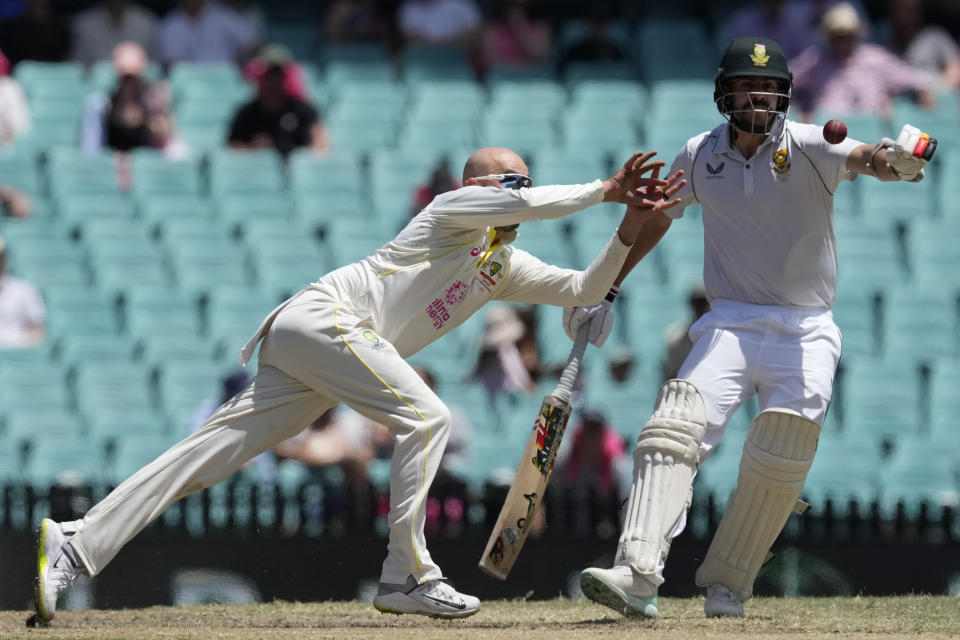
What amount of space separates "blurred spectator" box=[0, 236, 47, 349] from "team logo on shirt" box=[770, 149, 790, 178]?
6.07 metres

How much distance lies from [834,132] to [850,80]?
657 centimetres

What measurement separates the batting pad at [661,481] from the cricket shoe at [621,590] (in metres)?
0.06

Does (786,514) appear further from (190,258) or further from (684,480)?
(190,258)

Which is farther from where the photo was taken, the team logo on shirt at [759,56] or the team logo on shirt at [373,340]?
the team logo on shirt at [759,56]

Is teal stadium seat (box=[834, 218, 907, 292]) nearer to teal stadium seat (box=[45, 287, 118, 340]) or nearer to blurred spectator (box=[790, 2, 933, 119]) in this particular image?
blurred spectator (box=[790, 2, 933, 119])

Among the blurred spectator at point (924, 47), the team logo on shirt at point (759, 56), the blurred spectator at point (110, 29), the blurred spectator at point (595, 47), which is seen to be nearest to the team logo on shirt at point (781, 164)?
the team logo on shirt at point (759, 56)

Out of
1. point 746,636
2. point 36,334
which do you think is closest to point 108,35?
point 36,334

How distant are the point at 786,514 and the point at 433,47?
26.1 feet

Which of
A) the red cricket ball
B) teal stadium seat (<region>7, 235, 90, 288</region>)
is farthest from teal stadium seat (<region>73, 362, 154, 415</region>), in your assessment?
the red cricket ball

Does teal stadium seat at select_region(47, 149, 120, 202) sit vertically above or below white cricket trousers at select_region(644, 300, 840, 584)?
above

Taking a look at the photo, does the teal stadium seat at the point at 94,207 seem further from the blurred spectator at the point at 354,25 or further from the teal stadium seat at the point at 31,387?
the blurred spectator at the point at 354,25

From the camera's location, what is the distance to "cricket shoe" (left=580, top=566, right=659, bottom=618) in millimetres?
5617

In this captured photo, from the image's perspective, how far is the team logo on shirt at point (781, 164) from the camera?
5922mm

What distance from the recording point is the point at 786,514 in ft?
19.8
